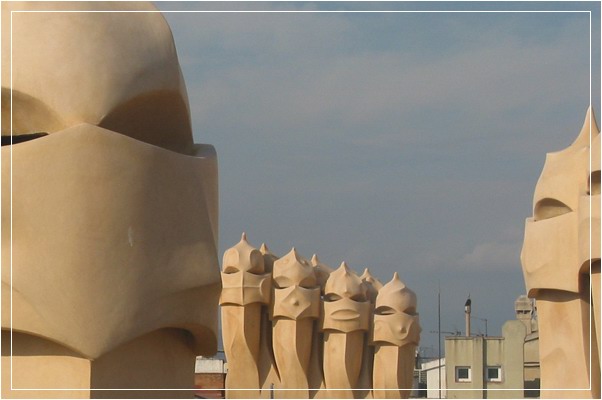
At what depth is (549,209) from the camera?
12.4m

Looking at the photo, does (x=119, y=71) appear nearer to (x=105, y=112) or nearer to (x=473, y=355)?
(x=105, y=112)

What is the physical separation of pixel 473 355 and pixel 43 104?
63.5 ft

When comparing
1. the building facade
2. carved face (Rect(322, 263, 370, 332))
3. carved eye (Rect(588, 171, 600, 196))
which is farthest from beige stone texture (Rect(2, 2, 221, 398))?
the building facade

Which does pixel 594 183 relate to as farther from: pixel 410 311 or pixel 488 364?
pixel 488 364

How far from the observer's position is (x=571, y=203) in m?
12.0

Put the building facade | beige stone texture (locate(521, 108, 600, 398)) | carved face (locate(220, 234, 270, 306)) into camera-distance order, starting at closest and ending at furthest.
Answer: beige stone texture (locate(521, 108, 600, 398)), carved face (locate(220, 234, 270, 306)), the building facade

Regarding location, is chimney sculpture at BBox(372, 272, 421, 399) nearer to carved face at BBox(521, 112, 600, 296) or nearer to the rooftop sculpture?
the rooftop sculpture

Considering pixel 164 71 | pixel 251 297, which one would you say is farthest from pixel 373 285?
pixel 164 71

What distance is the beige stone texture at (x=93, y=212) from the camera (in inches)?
459

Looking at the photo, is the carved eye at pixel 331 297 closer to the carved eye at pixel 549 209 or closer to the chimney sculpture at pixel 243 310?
the chimney sculpture at pixel 243 310

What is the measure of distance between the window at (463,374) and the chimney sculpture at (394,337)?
22.5ft

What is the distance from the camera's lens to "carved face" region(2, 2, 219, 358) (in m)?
11.6

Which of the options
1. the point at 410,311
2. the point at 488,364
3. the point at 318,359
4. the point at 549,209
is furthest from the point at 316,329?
the point at 549,209

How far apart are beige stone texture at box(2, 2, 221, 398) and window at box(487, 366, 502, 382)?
17.6 metres
